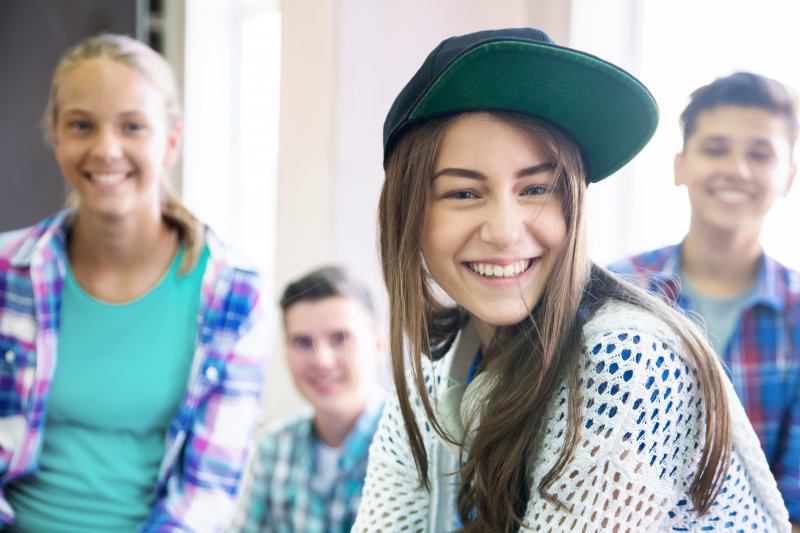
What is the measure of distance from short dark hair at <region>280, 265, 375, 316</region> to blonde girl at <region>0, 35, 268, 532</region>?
231 millimetres

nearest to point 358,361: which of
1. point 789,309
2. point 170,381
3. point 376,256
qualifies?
point 170,381

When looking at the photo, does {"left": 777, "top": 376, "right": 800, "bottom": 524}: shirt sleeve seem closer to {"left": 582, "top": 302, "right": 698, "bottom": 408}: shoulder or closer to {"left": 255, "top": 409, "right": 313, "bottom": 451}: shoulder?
{"left": 582, "top": 302, "right": 698, "bottom": 408}: shoulder

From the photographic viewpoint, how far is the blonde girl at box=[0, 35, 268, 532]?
3.78ft

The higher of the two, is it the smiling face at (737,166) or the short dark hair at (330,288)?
the smiling face at (737,166)

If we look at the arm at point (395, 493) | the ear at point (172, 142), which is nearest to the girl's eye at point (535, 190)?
the arm at point (395, 493)

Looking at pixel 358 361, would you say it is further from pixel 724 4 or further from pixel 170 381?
pixel 724 4

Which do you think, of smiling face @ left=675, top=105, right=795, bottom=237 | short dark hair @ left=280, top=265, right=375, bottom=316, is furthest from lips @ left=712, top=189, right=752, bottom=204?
short dark hair @ left=280, top=265, right=375, bottom=316

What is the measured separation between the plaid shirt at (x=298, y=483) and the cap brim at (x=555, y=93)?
78cm

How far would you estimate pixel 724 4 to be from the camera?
1.01 meters

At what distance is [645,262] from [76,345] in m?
0.84

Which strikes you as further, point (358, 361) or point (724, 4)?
point (358, 361)

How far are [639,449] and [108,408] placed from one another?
2.71 ft

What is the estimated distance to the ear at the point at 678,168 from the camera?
40.7 inches

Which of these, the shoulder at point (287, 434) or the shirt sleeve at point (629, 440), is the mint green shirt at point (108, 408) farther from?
the shirt sleeve at point (629, 440)
